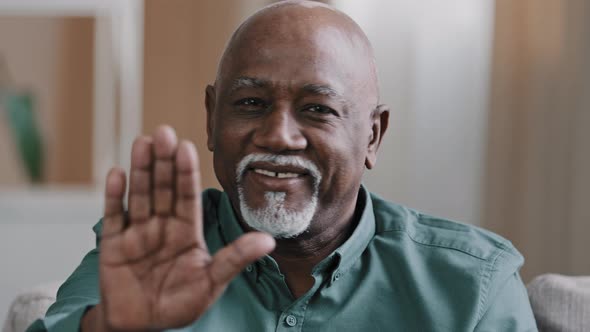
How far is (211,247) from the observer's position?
1454 millimetres

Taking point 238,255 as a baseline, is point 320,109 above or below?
above

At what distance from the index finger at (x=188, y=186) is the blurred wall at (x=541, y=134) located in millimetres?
1628

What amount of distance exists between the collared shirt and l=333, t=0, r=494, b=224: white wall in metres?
1.29

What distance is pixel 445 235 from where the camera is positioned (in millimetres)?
1460

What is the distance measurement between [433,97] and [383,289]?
1.49m

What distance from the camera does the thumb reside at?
93 centimetres

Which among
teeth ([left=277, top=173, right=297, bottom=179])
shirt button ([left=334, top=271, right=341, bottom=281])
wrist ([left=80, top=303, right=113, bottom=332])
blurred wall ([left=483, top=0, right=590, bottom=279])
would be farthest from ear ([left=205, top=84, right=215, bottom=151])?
blurred wall ([left=483, top=0, right=590, bottom=279])

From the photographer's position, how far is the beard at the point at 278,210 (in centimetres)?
129

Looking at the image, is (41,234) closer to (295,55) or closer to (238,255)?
(295,55)

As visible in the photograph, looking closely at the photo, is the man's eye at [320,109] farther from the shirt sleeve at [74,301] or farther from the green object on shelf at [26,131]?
the green object on shelf at [26,131]

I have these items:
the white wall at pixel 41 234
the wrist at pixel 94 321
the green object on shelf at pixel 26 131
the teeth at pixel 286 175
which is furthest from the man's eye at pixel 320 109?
the green object on shelf at pixel 26 131

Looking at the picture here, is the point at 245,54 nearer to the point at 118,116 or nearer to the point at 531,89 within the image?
the point at 531,89

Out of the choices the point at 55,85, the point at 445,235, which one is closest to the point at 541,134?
the point at 445,235

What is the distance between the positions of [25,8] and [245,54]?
2008 millimetres
